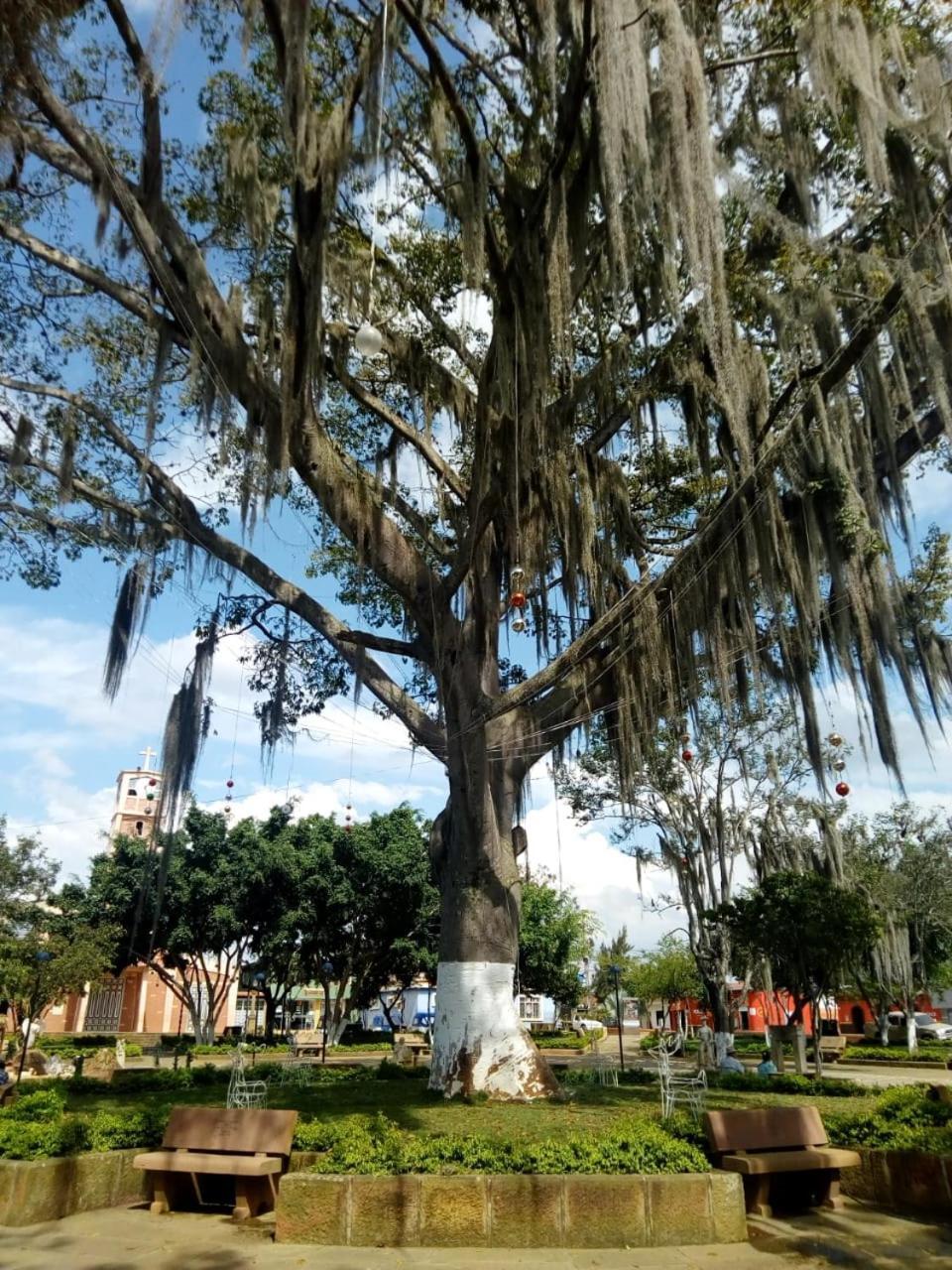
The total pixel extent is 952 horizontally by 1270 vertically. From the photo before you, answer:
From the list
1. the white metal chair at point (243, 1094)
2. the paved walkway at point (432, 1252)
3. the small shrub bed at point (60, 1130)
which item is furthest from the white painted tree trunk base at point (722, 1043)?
the small shrub bed at point (60, 1130)

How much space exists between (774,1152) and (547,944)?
2679 cm

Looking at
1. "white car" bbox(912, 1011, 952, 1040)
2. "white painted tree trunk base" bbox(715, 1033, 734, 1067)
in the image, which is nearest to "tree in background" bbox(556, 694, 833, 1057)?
"white painted tree trunk base" bbox(715, 1033, 734, 1067)

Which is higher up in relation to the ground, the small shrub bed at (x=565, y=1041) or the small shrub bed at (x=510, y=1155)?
the small shrub bed at (x=565, y=1041)

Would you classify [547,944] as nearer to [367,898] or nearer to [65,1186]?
[367,898]

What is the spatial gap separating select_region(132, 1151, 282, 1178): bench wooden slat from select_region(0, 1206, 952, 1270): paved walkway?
283 millimetres

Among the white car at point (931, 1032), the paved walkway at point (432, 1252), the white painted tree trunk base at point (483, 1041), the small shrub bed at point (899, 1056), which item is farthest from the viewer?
the white car at point (931, 1032)

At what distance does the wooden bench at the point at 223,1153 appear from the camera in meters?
5.59

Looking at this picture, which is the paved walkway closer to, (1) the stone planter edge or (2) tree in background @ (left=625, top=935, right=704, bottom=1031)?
(1) the stone planter edge

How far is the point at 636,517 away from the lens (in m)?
10.9

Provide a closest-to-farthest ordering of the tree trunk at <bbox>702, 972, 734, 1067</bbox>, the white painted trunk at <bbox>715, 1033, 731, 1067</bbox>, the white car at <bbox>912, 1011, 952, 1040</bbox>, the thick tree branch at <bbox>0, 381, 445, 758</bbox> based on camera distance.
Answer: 1. the thick tree branch at <bbox>0, 381, 445, 758</bbox>
2. the white painted trunk at <bbox>715, 1033, 731, 1067</bbox>
3. the tree trunk at <bbox>702, 972, 734, 1067</bbox>
4. the white car at <bbox>912, 1011, 952, 1040</bbox>

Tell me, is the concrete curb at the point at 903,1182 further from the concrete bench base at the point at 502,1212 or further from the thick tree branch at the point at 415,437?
the thick tree branch at the point at 415,437

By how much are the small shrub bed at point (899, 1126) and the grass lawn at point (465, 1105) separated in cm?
73

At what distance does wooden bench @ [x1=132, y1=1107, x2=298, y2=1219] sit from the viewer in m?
5.59

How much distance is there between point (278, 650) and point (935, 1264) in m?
8.85
